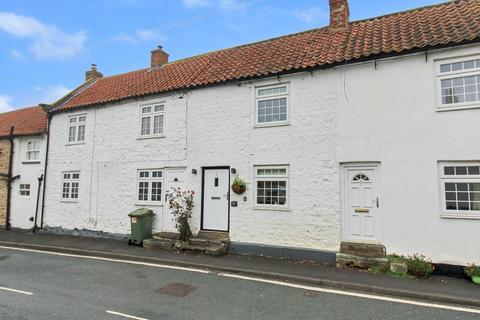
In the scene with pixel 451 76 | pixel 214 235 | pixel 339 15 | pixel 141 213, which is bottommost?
pixel 214 235

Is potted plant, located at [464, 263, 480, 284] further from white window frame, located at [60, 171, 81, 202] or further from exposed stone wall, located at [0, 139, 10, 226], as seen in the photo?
exposed stone wall, located at [0, 139, 10, 226]

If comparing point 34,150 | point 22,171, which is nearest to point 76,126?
point 34,150

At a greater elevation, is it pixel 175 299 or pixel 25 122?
pixel 25 122

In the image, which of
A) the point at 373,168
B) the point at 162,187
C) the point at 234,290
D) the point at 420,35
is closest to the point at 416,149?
the point at 373,168

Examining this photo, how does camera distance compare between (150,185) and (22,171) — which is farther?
(22,171)

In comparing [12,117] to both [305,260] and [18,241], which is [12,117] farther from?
[305,260]

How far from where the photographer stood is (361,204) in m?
9.66

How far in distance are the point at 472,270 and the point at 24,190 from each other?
18771 mm

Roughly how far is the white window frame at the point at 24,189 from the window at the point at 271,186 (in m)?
12.4

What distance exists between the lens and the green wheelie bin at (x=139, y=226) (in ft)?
40.4

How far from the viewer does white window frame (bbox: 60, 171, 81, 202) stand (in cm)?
1523

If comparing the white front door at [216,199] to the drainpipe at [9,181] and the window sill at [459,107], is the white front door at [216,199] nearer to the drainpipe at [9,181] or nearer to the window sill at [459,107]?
the window sill at [459,107]

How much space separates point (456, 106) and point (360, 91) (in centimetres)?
247

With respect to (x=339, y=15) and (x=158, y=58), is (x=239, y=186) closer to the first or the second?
(x=339, y=15)
